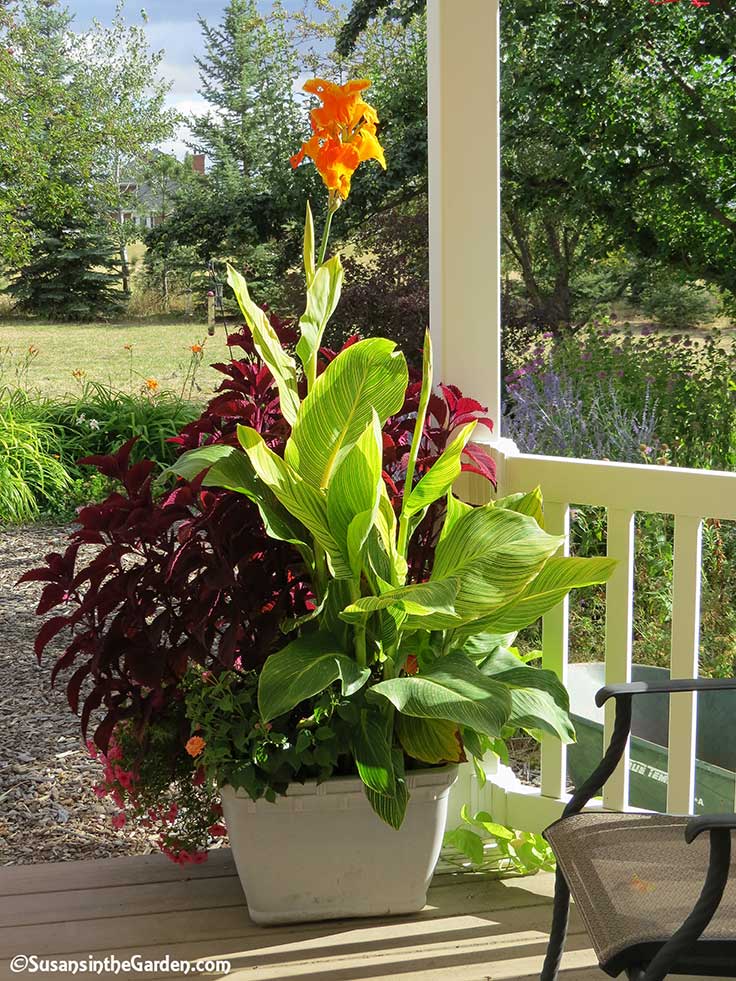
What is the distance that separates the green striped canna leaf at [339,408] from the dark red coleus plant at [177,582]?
0.15 m

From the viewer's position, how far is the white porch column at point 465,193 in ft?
6.05

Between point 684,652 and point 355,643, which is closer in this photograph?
point 355,643

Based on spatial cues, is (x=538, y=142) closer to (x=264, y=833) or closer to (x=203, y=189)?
(x=203, y=189)

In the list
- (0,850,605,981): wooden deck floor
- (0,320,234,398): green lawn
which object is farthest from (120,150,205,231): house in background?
(0,850,605,981): wooden deck floor

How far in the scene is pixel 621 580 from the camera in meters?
1.83

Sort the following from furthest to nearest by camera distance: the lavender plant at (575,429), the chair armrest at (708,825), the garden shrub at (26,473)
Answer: the garden shrub at (26,473) → the lavender plant at (575,429) → the chair armrest at (708,825)

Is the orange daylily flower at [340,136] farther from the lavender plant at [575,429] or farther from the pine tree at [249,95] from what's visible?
the pine tree at [249,95]

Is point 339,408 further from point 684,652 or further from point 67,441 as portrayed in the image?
point 67,441

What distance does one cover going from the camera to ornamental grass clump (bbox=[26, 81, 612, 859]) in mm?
1554

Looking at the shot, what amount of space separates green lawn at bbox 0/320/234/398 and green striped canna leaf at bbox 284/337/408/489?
17.7ft

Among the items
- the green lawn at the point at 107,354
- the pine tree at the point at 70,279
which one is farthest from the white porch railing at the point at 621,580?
the pine tree at the point at 70,279

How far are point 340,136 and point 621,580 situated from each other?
865mm

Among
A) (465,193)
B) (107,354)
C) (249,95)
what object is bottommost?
(107,354)

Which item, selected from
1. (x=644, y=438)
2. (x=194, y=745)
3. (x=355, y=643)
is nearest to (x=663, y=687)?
(x=355, y=643)
